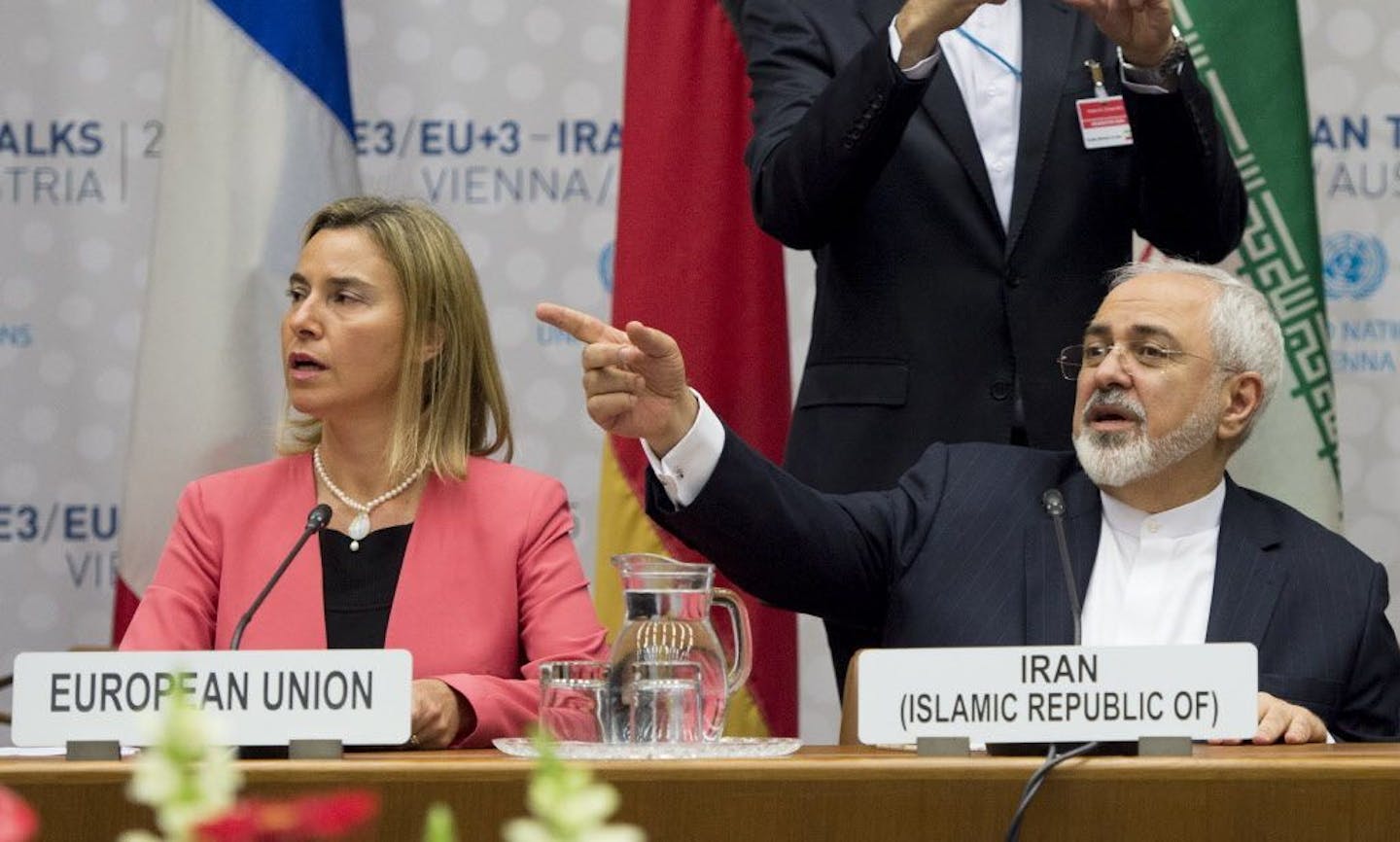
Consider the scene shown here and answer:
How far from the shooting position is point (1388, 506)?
3.78 m

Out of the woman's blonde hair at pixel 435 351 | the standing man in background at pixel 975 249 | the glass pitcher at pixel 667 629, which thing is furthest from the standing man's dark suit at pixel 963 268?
the glass pitcher at pixel 667 629

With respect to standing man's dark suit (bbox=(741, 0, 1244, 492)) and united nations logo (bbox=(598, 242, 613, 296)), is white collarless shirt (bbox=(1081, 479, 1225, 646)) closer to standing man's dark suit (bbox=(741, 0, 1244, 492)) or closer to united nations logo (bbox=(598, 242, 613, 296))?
standing man's dark suit (bbox=(741, 0, 1244, 492))

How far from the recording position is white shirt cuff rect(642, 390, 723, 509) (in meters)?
2.15

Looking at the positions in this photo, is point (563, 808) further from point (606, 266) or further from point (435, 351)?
point (606, 266)

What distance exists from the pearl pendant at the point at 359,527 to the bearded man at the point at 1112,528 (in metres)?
0.46

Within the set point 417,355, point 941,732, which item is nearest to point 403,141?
point 417,355

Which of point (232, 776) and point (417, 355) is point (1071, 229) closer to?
point (417, 355)

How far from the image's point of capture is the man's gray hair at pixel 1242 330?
2.54m

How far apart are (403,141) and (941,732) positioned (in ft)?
8.47

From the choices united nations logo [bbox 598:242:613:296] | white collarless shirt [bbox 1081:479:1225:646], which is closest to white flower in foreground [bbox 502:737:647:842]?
white collarless shirt [bbox 1081:479:1225:646]

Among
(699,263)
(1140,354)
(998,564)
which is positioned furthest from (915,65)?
(699,263)

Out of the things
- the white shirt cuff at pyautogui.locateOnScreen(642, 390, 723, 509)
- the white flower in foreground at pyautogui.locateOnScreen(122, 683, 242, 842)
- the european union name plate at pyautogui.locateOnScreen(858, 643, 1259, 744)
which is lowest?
the european union name plate at pyautogui.locateOnScreen(858, 643, 1259, 744)

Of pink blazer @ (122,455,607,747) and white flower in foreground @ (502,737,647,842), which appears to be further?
pink blazer @ (122,455,607,747)

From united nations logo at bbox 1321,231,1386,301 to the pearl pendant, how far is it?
6.76 feet
